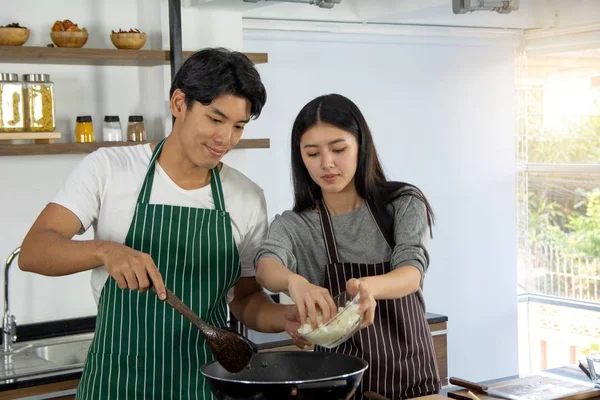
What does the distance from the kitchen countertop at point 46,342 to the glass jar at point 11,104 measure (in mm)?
815

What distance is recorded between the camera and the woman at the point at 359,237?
2059mm

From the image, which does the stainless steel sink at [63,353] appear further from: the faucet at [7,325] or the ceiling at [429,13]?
the ceiling at [429,13]

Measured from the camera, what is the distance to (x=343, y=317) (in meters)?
1.76

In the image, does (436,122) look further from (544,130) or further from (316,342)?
(316,342)

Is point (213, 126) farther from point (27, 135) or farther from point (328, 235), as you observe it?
point (27, 135)

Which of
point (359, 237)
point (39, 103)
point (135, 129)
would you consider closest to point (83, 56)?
point (39, 103)

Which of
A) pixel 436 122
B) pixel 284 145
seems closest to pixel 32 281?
pixel 284 145

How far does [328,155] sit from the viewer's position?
6.83ft

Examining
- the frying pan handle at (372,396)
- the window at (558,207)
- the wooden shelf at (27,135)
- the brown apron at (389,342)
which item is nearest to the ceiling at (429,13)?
the window at (558,207)

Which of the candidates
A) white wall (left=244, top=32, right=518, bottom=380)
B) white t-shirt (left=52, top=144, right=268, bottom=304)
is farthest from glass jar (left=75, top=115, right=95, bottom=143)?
white t-shirt (left=52, top=144, right=268, bottom=304)

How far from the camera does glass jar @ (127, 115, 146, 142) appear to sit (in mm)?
3615

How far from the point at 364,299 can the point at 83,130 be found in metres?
2.05

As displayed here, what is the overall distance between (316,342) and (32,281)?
2086 mm

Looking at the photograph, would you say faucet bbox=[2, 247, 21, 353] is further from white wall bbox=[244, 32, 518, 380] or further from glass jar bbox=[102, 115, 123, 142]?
white wall bbox=[244, 32, 518, 380]
